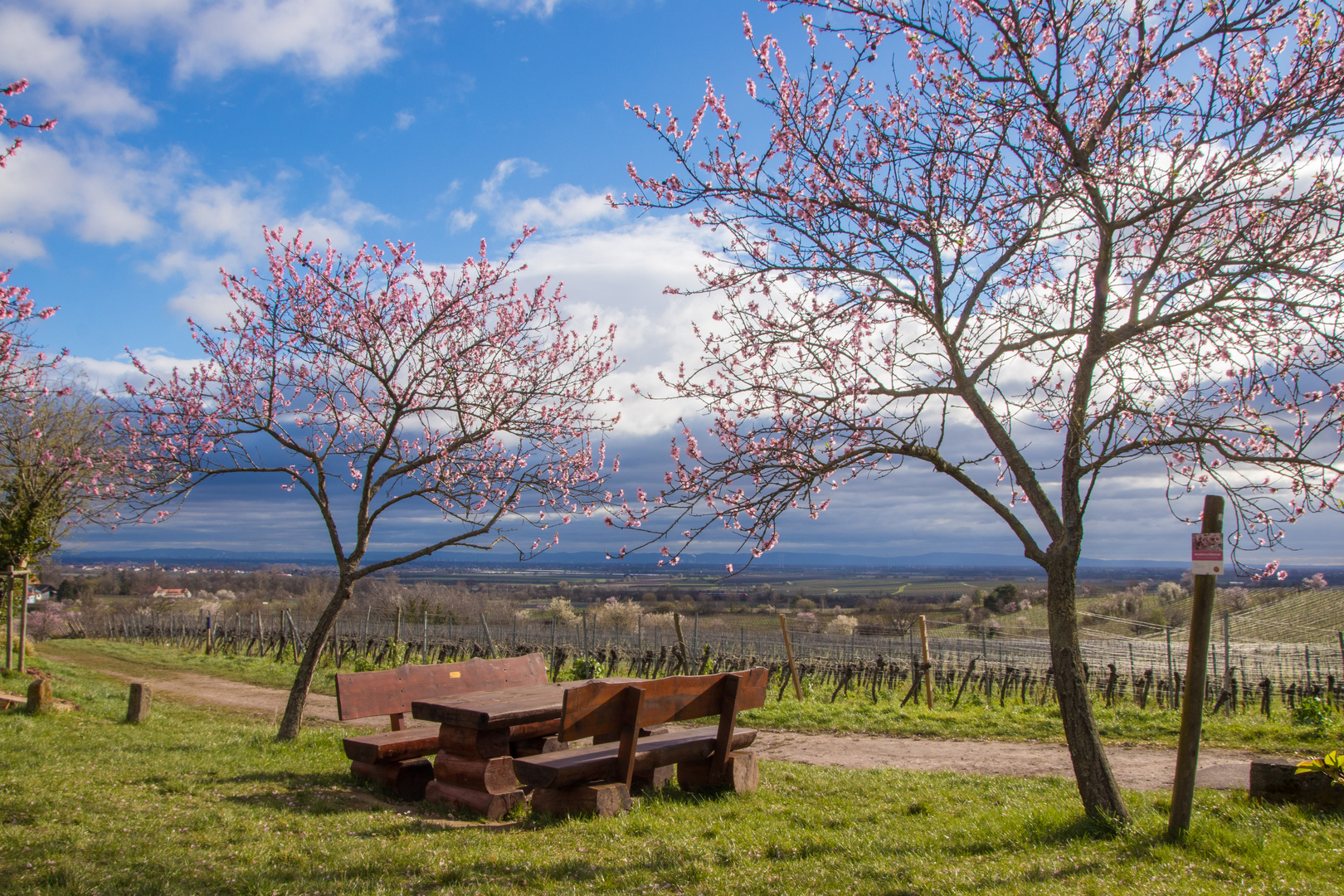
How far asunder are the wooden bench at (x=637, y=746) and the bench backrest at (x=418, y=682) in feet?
4.87

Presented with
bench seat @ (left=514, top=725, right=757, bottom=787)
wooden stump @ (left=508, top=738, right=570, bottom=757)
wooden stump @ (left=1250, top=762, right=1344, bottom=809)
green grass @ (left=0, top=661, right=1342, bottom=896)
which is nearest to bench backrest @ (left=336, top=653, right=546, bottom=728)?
green grass @ (left=0, top=661, right=1342, bottom=896)

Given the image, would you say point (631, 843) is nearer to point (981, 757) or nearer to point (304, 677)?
point (304, 677)

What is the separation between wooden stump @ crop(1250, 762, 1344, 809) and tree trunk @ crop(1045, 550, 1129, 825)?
1335 millimetres

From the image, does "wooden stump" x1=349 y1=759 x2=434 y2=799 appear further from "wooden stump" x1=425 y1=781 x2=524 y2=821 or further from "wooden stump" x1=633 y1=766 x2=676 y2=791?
"wooden stump" x1=633 y1=766 x2=676 y2=791

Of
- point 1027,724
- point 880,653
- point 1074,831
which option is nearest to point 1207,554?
point 1074,831

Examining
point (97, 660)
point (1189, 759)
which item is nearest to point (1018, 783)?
point (1189, 759)

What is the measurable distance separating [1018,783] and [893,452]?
372 centimetres

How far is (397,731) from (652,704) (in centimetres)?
281

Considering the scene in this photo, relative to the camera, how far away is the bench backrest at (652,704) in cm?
530

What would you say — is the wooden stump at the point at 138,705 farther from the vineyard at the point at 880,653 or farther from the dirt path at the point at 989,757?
the dirt path at the point at 989,757

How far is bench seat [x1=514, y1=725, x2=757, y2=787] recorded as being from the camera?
5391 millimetres

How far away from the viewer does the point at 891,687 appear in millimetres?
20141

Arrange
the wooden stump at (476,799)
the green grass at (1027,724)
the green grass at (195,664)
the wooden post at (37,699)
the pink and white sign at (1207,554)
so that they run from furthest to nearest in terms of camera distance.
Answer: the green grass at (195,664) → the green grass at (1027,724) → the wooden post at (37,699) → the wooden stump at (476,799) → the pink and white sign at (1207,554)

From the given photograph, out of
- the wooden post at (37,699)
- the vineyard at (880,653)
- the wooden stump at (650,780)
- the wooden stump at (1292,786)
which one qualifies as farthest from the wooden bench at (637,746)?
the wooden post at (37,699)
